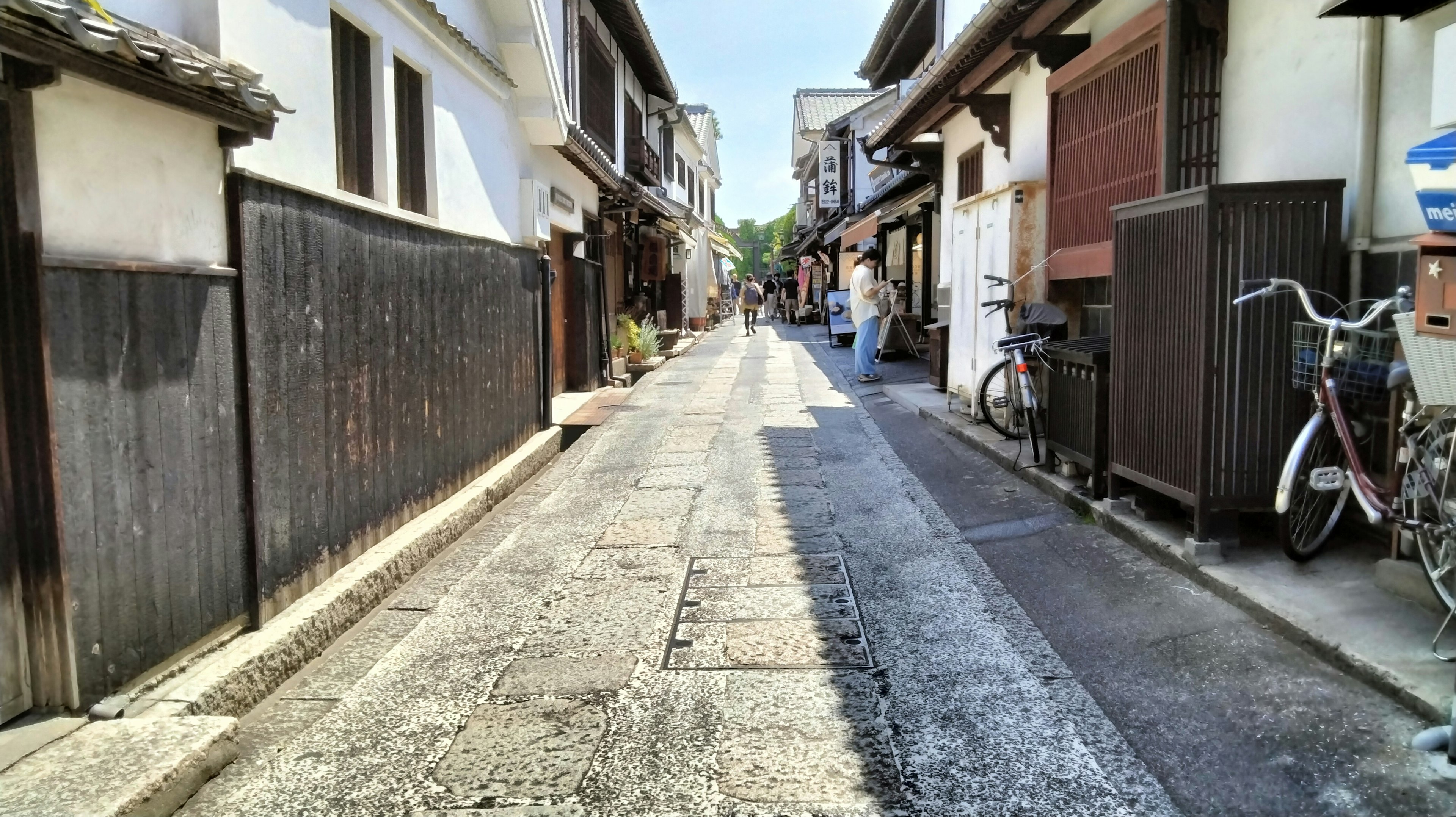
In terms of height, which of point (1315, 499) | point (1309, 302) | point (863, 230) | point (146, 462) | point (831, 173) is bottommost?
point (1315, 499)

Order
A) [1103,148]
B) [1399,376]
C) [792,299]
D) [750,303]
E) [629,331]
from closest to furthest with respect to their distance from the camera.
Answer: [1399,376] < [1103,148] < [629,331] < [750,303] < [792,299]

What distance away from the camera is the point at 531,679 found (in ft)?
14.4

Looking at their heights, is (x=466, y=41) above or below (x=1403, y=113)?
above

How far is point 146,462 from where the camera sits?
12.3 ft

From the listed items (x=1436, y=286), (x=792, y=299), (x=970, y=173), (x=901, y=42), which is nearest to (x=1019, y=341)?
(x=1436, y=286)

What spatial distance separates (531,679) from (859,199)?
2918 centimetres

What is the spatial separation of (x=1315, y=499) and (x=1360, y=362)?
2.74ft

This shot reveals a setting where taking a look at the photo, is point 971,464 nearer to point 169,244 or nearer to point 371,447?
point 371,447

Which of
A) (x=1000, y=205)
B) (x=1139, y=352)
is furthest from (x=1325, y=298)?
(x=1000, y=205)

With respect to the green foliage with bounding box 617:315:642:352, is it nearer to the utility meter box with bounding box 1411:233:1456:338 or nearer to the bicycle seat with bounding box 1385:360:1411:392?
the bicycle seat with bounding box 1385:360:1411:392

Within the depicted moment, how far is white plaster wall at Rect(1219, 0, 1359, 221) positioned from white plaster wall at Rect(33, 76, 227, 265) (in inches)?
216

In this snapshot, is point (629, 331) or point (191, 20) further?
point (629, 331)

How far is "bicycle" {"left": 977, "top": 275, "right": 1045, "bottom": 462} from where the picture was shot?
7.99 m

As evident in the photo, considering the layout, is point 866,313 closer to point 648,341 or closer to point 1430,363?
point 648,341
